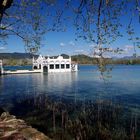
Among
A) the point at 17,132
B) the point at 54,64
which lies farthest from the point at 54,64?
the point at 17,132

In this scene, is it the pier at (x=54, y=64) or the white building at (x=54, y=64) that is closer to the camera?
the pier at (x=54, y=64)

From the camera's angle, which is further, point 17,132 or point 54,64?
point 54,64

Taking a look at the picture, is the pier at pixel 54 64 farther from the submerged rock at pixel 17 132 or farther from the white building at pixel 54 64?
the submerged rock at pixel 17 132

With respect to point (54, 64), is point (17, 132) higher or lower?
higher

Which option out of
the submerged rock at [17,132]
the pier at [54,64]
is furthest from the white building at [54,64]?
the submerged rock at [17,132]

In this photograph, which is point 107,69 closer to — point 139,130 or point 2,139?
point 2,139

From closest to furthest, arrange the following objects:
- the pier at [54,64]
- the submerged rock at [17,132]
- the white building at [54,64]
Answer: the submerged rock at [17,132] < the pier at [54,64] < the white building at [54,64]

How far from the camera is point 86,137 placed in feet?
60.0

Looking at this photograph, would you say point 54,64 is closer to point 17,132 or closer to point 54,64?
point 54,64

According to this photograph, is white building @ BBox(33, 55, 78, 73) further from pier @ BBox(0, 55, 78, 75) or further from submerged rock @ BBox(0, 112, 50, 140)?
submerged rock @ BBox(0, 112, 50, 140)

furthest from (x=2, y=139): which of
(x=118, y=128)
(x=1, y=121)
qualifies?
(x=118, y=128)

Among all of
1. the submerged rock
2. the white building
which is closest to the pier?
the white building

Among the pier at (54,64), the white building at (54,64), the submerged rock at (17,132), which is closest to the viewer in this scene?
the submerged rock at (17,132)

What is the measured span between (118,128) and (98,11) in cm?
1399
